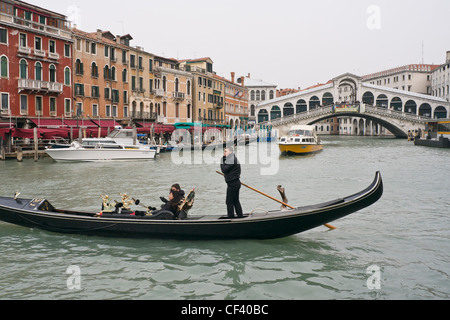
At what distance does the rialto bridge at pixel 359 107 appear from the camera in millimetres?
46094

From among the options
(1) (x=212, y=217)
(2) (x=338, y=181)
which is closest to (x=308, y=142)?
(2) (x=338, y=181)

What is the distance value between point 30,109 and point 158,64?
44.2ft

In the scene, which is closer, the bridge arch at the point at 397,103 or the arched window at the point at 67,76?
the arched window at the point at 67,76

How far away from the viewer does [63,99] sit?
25.1m

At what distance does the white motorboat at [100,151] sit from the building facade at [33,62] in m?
3.71

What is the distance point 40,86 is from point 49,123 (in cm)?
209

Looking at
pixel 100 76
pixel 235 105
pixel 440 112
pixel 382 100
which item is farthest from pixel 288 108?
pixel 100 76

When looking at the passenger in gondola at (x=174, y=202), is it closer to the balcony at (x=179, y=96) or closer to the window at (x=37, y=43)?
the window at (x=37, y=43)

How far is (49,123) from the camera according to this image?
2344 centimetres

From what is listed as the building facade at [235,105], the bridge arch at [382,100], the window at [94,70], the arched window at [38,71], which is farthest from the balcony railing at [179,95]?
the bridge arch at [382,100]

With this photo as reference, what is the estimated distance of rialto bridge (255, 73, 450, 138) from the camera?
4609 cm

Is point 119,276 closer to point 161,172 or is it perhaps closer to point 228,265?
point 228,265

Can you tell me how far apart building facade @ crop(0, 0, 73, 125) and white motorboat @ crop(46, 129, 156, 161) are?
3711 millimetres
